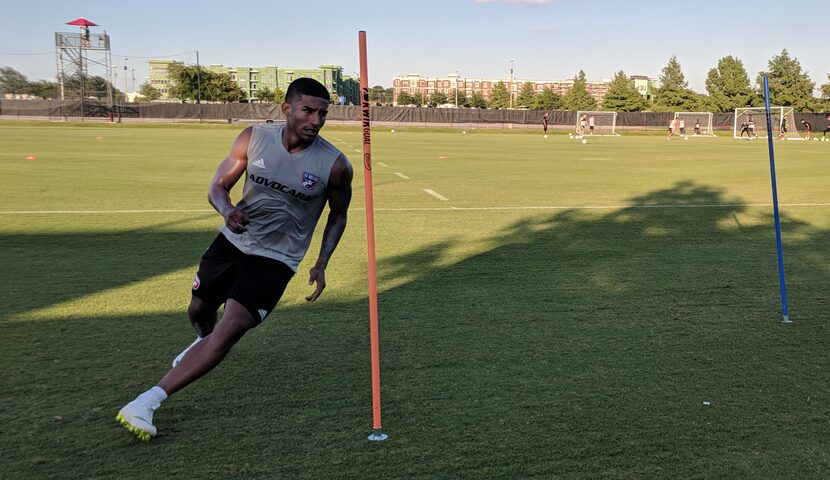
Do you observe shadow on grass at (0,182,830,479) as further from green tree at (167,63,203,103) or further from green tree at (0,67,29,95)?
green tree at (0,67,29,95)

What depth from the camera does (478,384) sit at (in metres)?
4.45

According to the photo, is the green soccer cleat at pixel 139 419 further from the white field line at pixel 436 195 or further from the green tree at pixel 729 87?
the green tree at pixel 729 87

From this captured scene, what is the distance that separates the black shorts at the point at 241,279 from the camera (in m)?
3.87

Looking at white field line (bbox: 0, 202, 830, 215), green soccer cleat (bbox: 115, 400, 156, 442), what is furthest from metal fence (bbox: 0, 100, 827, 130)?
green soccer cleat (bbox: 115, 400, 156, 442)

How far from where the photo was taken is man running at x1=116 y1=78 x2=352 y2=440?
12.5ft

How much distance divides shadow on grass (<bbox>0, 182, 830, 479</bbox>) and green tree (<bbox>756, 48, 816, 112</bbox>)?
94131mm

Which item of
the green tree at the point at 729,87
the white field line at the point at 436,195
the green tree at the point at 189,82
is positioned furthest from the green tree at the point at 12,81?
the white field line at the point at 436,195

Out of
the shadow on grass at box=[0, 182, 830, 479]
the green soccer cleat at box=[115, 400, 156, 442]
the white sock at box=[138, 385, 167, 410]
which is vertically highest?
the white sock at box=[138, 385, 167, 410]

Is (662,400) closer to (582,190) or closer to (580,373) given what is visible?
(580,373)

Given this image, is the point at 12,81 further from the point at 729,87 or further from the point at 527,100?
the point at 729,87

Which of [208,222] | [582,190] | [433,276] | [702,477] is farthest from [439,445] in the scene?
[582,190]

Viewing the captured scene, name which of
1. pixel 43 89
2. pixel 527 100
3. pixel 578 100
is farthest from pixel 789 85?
pixel 43 89

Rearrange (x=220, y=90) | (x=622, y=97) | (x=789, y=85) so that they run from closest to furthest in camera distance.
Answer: (x=789, y=85) → (x=220, y=90) → (x=622, y=97)

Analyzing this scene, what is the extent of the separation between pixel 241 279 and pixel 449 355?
5.56ft
